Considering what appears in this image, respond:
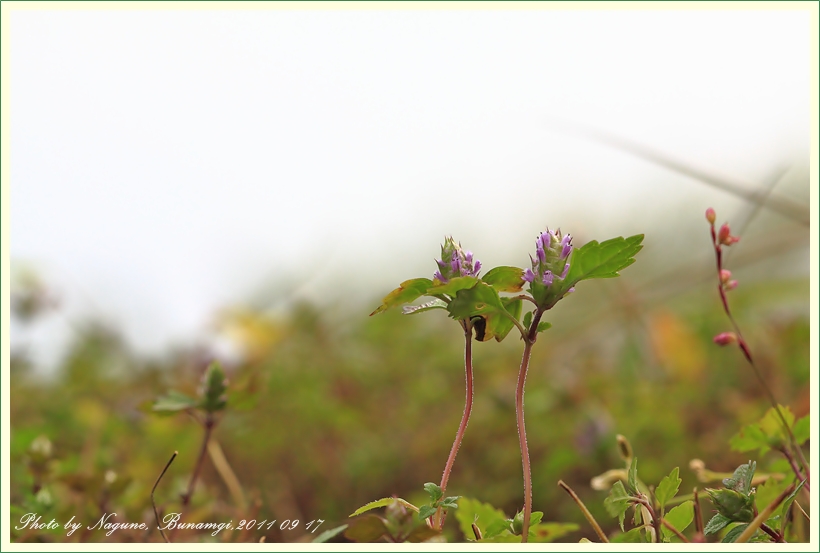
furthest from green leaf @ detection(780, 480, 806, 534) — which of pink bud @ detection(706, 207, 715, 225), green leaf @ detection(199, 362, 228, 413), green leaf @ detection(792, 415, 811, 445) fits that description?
green leaf @ detection(199, 362, 228, 413)

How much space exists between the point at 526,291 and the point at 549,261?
0.12 feet

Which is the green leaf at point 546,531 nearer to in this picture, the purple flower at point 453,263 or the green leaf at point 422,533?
the green leaf at point 422,533

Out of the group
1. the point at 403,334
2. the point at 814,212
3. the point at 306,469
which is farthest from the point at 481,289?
the point at 403,334

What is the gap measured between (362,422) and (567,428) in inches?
18.8

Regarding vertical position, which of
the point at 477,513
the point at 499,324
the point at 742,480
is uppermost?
the point at 499,324

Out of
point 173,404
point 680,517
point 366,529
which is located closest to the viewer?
point 366,529

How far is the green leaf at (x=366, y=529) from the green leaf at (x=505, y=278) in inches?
7.5

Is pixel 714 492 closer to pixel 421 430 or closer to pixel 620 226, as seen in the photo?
pixel 421 430

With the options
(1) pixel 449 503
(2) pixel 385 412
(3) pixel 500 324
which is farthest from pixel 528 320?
(2) pixel 385 412

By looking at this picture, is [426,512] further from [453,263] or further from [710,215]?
[710,215]

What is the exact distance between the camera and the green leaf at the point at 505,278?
1.64 ft

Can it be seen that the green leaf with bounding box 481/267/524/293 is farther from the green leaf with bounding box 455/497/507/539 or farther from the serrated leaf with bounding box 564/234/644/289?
the green leaf with bounding box 455/497/507/539

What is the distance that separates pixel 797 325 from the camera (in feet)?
5.00

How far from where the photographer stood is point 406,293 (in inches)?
19.4
